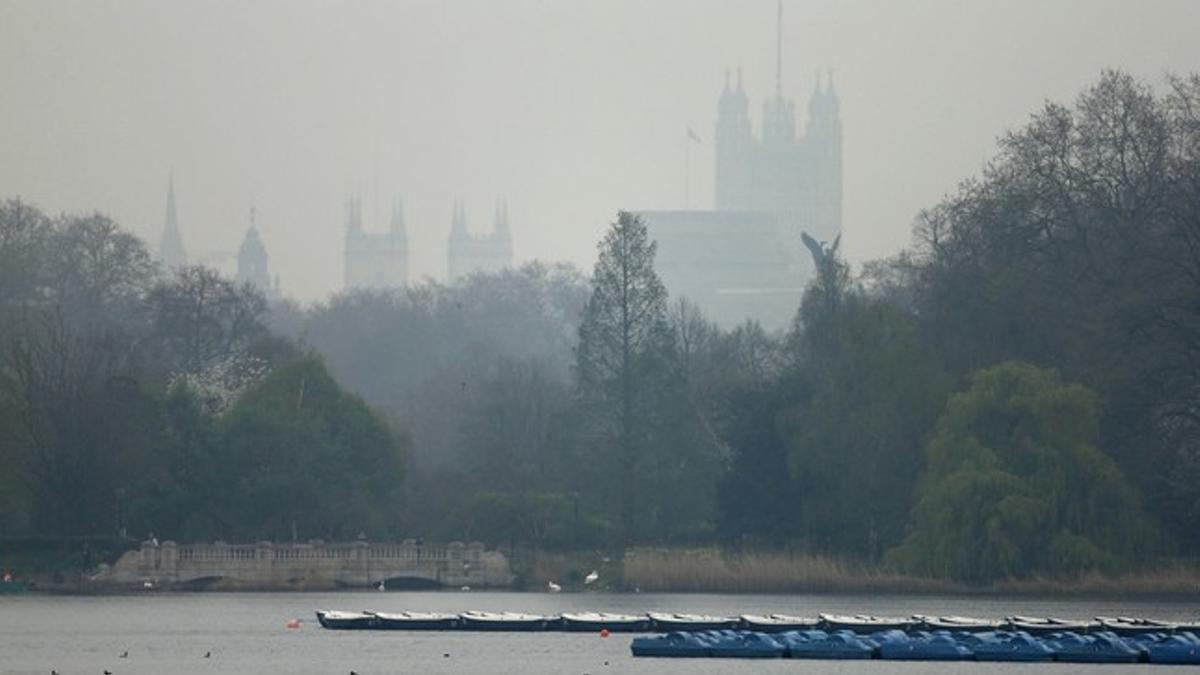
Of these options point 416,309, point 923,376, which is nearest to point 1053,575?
point 923,376

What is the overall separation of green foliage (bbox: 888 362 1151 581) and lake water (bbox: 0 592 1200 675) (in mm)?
1530

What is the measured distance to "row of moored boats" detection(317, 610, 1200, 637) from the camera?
3051 inches

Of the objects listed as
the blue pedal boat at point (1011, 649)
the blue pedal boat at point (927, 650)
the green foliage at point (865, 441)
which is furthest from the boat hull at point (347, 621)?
the green foliage at point (865, 441)

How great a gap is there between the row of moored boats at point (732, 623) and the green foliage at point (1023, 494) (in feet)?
28.6

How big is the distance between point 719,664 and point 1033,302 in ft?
103

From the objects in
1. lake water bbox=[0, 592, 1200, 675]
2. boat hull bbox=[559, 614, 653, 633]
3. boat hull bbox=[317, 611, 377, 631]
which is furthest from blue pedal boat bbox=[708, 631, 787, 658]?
boat hull bbox=[317, 611, 377, 631]

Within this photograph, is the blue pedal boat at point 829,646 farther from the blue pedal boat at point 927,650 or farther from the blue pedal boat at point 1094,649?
the blue pedal boat at point 1094,649

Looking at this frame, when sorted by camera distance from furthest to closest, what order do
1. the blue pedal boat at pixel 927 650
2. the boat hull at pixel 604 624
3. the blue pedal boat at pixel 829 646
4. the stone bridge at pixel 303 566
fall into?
the stone bridge at pixel 303 566, the boat hull at pixel 604 624, the blue pedal boat at pixel 829 646, the blue pedal boat at pixel 927 650

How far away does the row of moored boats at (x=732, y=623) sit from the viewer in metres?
77.5

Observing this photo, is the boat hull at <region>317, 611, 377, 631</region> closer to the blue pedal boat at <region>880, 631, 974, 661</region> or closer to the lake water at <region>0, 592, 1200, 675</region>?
the lake water at <region>0, 592, 1200, 675</region>

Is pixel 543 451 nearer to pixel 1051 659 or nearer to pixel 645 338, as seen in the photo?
Result: pixel 645 338

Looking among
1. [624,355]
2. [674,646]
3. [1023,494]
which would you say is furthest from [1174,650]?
[624,355]

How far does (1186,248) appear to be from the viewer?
99.1 metres

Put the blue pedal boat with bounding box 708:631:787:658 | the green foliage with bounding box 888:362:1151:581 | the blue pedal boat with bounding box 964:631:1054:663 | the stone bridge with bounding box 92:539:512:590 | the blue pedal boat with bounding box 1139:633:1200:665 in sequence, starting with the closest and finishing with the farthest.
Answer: the blue pedal boat with bounding box 1139:633:1200:665 < the blue pedal boat with bounding box 964:631:1054:663 < the blue pedal boat with bounding box 708:631:787:658 < the green foliage with bounding box 888:362:1151:581 < the stone bridge with bounding box 92:539:512:590
